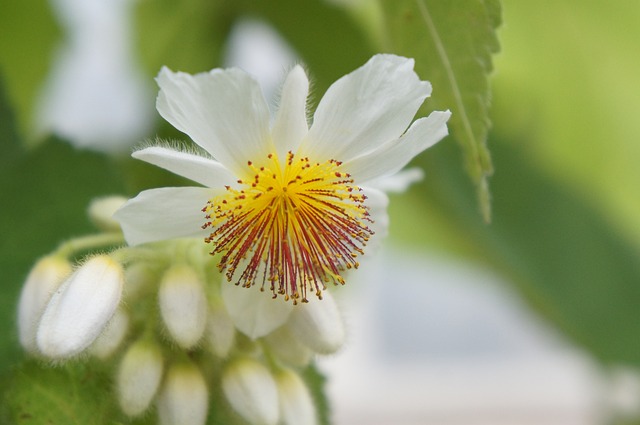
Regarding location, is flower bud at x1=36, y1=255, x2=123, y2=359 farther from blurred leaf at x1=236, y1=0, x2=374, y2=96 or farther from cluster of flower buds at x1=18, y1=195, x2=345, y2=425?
blurred leaf at x1=236, y1=0, x2=374, y2=96

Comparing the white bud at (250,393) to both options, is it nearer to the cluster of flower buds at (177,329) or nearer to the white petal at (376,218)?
the cluster of flower buds at (177,329)

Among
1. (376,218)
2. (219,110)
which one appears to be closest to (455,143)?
(376,218)

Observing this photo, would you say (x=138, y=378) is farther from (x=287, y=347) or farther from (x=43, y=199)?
(x=43, y=199)

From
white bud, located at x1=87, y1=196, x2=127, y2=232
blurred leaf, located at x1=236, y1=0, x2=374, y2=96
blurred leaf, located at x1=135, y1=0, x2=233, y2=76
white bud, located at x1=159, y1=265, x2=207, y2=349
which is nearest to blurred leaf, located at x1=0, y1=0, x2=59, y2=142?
blurred leaf, located at x1=135, y1=0, x2=233, y2=76

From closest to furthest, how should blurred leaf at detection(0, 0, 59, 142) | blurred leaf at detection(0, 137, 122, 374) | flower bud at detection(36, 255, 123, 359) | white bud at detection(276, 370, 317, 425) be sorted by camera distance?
flower bud at detection(36, 255, 123, 359) → white bud at detection(276, 370, 317, 425) → blurred leaf at detection(0, 137, 122, 374) → blurred leaf at detection(0, 0, 59, 142)

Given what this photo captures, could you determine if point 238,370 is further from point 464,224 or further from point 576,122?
point 576,122

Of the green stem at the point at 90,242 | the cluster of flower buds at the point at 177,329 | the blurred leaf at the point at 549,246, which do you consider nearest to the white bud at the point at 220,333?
the cluster of flower buds at the point at 177,329
